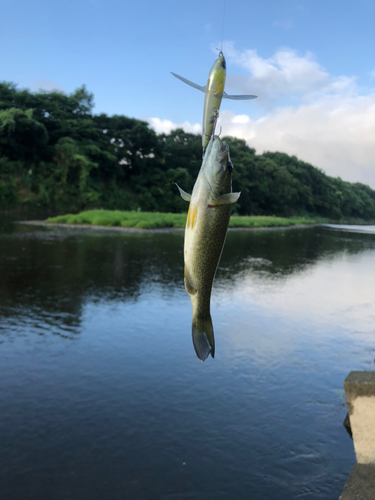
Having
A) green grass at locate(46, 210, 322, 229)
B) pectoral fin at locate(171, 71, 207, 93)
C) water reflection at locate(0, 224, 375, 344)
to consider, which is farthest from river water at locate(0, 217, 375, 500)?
green grass at locate(46, 210, 322, 229)

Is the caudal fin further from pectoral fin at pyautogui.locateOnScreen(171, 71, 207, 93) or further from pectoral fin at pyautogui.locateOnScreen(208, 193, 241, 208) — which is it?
pectoral fin at pyautogui.locateOnScreen(171, 71, 207, 93)

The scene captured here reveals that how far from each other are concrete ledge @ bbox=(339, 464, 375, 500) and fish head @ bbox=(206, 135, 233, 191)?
3.52 meters

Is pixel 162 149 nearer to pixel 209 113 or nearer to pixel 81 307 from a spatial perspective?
pixel 81 307

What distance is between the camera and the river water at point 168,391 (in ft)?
14.7

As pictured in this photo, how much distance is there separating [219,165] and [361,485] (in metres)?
3.64

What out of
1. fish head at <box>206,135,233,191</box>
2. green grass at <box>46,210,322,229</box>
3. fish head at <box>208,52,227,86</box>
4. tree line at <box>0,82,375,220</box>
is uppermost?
tree line at <box>0,82,375,220</box>

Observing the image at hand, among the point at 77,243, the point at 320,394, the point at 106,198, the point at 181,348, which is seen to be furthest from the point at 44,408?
the point at 106,198

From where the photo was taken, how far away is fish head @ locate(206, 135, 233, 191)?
3.18 feet

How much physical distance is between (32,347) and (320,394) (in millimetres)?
4457

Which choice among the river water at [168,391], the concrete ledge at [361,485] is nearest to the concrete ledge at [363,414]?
the concrete ledge at [361,485]

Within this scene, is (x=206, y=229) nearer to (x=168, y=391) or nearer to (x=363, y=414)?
(x=363, y=414)

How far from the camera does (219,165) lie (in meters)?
0.97

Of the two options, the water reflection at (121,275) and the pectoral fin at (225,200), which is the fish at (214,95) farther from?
the water reflection at (121,275)

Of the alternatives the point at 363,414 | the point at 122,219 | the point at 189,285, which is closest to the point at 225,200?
the point at 189,285
